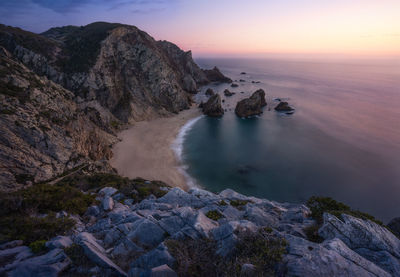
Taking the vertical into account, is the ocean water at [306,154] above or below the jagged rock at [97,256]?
below

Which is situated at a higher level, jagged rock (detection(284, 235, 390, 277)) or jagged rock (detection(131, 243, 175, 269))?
jagged rock (detection(284, 235, 390, 277))

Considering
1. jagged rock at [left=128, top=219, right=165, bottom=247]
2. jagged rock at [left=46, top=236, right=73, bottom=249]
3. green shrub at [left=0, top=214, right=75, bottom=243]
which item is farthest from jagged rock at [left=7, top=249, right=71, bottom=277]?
jagged rock at [left=128, top=219, right=165, bottom=247]

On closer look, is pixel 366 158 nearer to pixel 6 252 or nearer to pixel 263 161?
pixel 263 161

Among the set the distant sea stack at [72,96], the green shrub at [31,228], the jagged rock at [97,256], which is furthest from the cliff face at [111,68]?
the jagged rock at [97,256]

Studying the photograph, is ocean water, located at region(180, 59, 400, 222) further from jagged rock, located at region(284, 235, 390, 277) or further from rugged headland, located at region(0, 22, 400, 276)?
jagged rock, located at region(284, 235, 390, 277)

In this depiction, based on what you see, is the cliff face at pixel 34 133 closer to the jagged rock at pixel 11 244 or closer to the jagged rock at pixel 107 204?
the jagged rock at pixel 107 204

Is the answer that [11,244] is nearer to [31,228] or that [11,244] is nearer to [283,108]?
[31,228]
